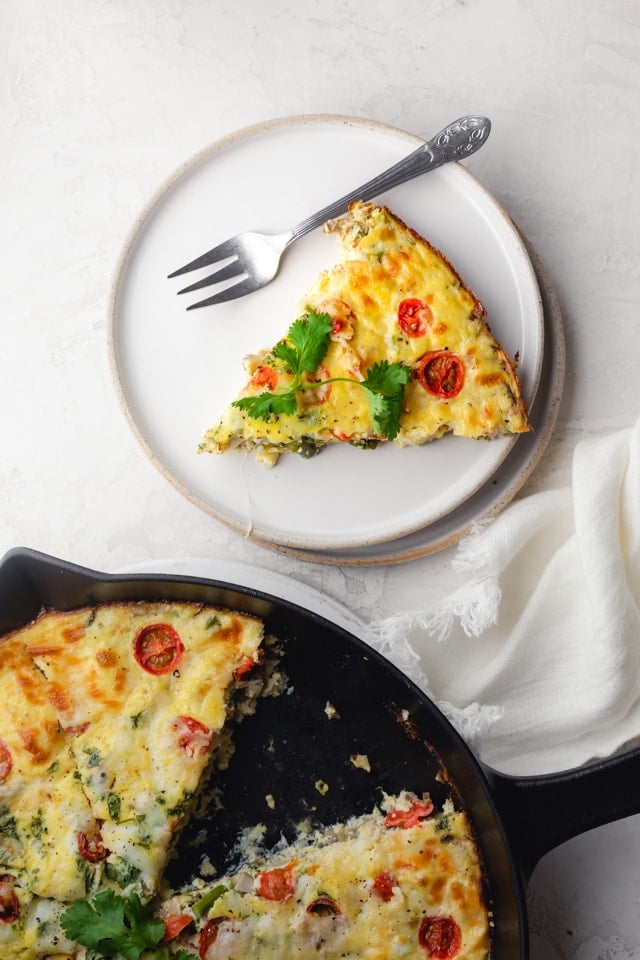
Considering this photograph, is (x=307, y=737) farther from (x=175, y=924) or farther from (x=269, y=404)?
(x=269, y=404)

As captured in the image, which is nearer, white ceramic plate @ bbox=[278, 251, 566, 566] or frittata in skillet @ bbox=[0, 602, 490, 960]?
frittata in skillet @ bbox=[0, 602, 490, 960]

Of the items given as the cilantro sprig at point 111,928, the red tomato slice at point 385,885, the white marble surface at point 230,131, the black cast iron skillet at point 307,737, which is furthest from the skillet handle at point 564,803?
the cilantro sprig at point 111,928

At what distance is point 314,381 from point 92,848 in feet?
6.07

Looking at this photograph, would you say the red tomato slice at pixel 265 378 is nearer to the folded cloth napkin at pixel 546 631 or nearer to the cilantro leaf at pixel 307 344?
the cilantro leaf at pixel 307 344

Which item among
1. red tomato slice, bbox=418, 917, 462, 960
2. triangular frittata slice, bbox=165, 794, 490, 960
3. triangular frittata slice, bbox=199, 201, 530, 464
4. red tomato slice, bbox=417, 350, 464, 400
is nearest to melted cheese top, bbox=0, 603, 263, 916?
triangular frittata slice, bbox=165, 794, 490, 960

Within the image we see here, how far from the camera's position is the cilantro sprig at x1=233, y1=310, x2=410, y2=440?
340 centimetres

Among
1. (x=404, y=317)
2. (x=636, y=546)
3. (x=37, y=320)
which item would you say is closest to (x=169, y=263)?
(x=37, y=320)

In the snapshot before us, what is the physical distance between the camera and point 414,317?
11.4 ft

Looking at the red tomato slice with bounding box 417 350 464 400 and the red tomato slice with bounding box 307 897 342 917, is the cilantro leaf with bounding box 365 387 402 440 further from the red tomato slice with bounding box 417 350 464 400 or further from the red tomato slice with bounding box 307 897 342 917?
the red tomato slice with bounding box 307 897 342 917

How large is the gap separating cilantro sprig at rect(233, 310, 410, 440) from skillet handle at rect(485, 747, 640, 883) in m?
1.31

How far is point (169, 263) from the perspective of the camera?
12.2ft

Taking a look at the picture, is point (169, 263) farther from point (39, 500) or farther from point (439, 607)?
point (439, 607)

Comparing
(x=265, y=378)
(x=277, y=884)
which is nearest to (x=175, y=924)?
(x=277, y=884)

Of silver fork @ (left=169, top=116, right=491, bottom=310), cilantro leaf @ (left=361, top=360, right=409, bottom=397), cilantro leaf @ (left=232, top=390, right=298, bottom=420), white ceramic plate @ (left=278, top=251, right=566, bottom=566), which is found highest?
silver fork @ (left=169, top=116, right=491, bottom=310)
